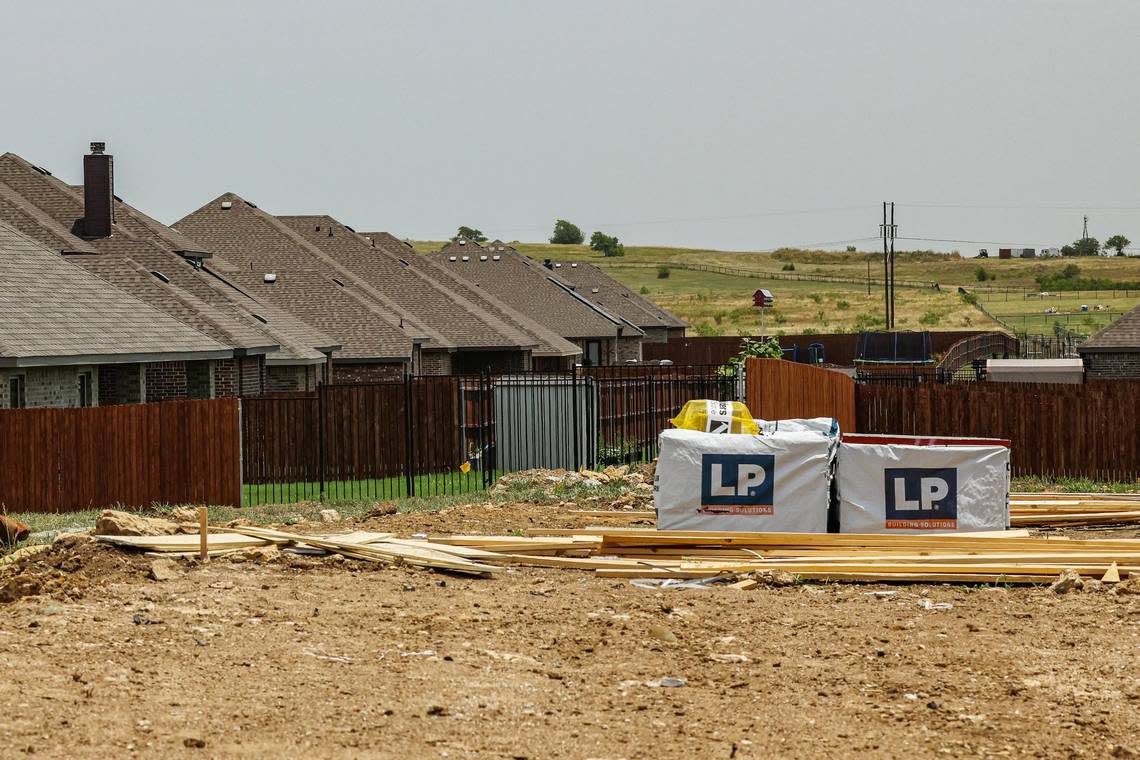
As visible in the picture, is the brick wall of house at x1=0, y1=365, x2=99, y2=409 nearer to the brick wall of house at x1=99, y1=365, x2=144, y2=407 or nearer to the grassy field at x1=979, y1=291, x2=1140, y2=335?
the brick wall of house at x1=99, y1=365, x2=144, y2=407

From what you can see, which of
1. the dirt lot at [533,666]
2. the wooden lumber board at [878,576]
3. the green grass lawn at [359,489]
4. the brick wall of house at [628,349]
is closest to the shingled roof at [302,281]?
the green grass lawn at [359,489]

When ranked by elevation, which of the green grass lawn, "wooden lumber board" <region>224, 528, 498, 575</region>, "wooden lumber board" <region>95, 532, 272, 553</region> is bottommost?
the green grass lawn

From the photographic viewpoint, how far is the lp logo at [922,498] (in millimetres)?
16703

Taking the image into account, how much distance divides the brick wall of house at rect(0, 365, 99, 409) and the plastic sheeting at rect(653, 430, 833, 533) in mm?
12724

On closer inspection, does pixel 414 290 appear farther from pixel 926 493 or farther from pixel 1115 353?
pixel 926 493

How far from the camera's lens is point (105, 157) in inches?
1358

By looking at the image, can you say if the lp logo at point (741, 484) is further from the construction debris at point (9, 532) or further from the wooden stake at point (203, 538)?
the construction debris at point (9, 532)

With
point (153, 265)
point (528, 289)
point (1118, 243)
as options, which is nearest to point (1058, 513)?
point (153, 265)

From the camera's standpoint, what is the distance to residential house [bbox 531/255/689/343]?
270 feet

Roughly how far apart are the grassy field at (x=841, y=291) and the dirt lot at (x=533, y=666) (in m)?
87.0

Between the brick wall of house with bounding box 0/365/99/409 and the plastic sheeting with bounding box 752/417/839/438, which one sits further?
the brick wall of house with bounding box 0/365/99/409

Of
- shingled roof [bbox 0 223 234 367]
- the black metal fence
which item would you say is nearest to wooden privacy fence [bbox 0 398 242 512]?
shingled roof [bbox 0 223 234 367]

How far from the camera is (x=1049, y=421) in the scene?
26.3 metres

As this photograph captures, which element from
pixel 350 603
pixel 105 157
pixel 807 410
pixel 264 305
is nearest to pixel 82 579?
pixel 350 603
